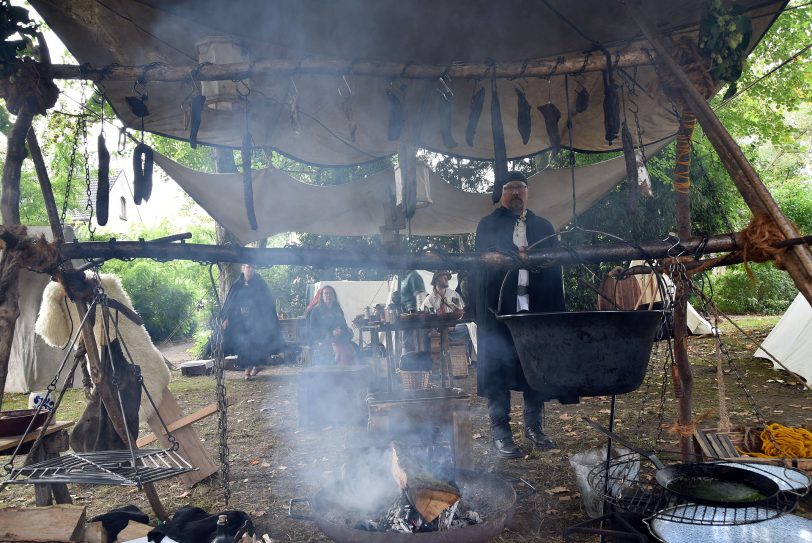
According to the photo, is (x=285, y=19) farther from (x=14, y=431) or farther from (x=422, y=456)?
(x=14, y=431)

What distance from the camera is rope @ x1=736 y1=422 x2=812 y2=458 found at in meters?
3.57

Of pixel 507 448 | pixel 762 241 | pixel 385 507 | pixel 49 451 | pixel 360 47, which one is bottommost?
pixel 507 448

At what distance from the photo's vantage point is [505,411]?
4.41 metres

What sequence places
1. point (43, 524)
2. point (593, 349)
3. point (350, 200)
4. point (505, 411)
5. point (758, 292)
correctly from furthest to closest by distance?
point (758, 292) → point (350, 200) → point (505, 411) → point (43, 524) → point (593, 349)

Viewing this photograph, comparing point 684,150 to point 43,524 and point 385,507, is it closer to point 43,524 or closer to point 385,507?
point 385,507

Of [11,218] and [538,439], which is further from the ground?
[11,218]

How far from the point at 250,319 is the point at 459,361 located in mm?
3739

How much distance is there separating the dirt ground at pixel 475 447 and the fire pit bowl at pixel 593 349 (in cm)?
58

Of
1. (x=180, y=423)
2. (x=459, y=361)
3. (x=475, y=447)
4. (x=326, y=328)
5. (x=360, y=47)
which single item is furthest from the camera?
(x=326, y=328)

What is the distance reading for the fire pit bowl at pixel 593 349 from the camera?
2.11 metres

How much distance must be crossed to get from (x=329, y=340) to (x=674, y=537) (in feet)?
25.0

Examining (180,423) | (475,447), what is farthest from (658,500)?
(180,423)

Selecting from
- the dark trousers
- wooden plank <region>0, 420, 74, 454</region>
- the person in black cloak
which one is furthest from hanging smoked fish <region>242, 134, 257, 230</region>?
the person in black cloak

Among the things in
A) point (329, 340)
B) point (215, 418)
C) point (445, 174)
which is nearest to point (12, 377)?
point (215, 418)
